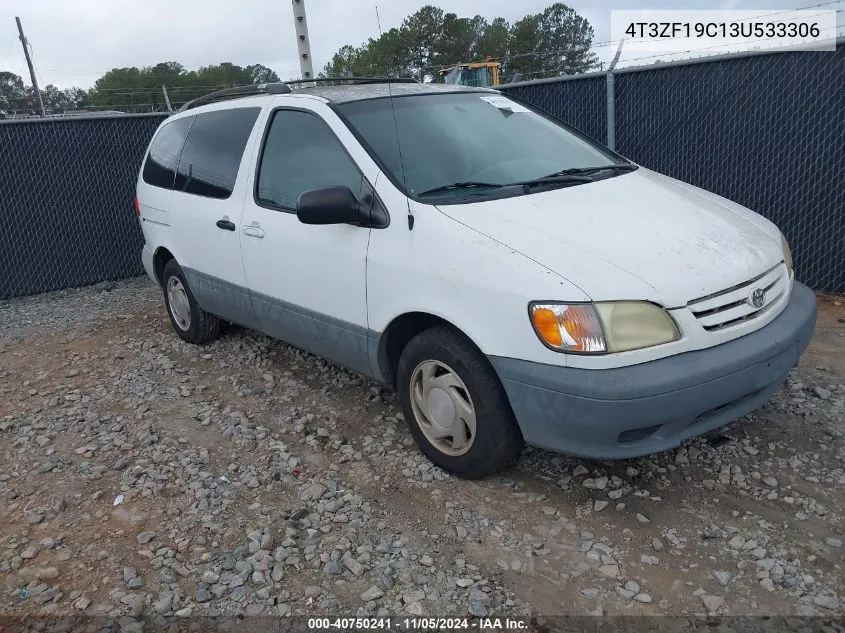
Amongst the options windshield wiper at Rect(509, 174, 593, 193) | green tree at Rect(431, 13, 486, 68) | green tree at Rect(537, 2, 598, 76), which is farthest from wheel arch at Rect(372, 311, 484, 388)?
green tree at Rect(537, 2, 598, 76)

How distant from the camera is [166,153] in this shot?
5480 mm

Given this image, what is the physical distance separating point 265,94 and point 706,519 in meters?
3.56

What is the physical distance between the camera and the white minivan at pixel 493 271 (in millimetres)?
2750

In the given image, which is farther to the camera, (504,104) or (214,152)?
(214,152)

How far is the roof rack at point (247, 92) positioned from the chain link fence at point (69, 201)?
3.21 metres

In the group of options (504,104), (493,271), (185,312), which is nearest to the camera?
(493,271)

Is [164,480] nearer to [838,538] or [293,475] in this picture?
[293,475]

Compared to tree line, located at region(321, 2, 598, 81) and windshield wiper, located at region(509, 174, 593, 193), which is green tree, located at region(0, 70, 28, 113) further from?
windshield wiper, located at region(509, 174, 593, 193)

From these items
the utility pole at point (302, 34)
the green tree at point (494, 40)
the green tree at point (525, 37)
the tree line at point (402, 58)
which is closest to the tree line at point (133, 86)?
the tree line at point (402, 58)

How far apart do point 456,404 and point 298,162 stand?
174cm

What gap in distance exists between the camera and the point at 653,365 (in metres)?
2.72

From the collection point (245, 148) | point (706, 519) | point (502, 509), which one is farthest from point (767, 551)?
point (245, 148)

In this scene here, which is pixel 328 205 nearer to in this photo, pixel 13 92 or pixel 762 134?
pixel 762 134

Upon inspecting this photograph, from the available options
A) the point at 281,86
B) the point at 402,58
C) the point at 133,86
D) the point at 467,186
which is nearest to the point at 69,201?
the point at 281,86
